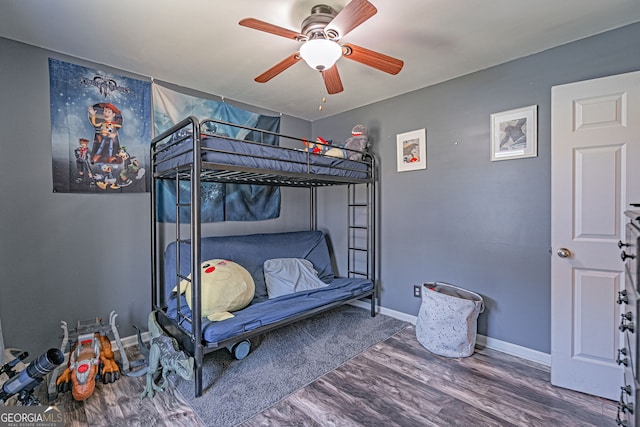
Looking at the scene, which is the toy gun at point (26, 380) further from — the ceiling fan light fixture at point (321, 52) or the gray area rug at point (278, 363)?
the ceiling fan light fixture at point (321, 52)

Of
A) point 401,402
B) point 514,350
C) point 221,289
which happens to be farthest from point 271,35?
point 514,350

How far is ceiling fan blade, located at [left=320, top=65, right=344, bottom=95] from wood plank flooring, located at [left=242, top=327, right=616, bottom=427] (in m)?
2.09

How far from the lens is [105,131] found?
238cm

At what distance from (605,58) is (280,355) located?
320cm

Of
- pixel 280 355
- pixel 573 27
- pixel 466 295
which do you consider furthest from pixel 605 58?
pixel 280 355

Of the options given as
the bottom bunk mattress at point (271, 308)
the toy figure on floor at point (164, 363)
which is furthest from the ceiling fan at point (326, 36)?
the toy figure on floor at point (164, 363)

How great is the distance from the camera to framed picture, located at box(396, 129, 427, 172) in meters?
2.92

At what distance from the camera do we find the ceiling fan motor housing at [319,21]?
5.47 feet

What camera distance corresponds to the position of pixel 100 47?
212cm

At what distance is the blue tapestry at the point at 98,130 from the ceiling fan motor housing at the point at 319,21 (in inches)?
66.0

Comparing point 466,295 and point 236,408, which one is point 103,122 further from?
point 466,295

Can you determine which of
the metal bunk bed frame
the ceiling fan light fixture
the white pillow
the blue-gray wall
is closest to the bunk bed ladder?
the metal bunk bed frame

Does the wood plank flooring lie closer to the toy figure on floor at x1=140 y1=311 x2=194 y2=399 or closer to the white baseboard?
the white baseboard

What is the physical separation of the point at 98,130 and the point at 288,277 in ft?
6.70
